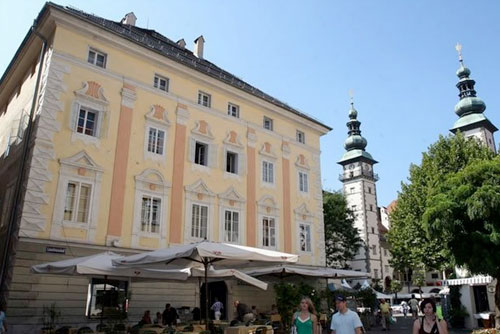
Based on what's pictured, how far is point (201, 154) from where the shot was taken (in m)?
20.3

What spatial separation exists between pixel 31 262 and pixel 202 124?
989cm

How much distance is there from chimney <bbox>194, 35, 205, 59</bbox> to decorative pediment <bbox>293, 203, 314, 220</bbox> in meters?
11.9

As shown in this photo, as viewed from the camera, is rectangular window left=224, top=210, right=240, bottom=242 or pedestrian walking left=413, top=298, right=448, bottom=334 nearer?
pedestrian walking left=413, top=298, right=448, bottom=334

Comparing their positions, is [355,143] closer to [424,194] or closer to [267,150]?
[424,194]

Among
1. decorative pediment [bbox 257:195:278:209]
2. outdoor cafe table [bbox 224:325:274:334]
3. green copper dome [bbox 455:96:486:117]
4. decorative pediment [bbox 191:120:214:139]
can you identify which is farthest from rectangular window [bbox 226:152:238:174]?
green copper dome [bbox 455:96:486:117]

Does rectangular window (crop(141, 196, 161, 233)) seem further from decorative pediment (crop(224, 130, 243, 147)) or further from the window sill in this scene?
decorative pediment (crop(224, 130, 243, 147))

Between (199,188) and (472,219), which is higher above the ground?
(199,188)

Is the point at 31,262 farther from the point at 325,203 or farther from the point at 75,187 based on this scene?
the point at 325,203

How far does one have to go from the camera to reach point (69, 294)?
14.1 metres

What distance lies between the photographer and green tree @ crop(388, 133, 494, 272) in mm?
28508

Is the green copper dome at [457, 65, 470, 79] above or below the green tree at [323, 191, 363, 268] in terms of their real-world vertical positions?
above

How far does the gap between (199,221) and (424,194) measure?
18.7m

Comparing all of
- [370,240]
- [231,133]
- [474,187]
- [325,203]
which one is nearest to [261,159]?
[231,133]

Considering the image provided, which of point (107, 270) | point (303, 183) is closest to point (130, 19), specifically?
point (303, 183)
